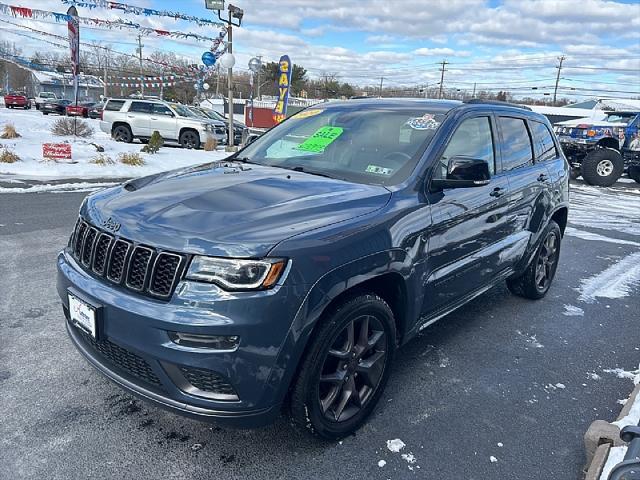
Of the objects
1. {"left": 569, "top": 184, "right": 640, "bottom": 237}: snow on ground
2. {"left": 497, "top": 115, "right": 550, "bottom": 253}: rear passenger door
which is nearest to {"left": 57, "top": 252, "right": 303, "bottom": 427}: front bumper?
{"left": 497, "top": 115, "right": 550, "bottom": 253}: rear passenger door

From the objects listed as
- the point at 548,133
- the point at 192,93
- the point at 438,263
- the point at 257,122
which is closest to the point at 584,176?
the point at 548,133

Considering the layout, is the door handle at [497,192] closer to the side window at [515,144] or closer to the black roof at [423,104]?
the side window at [515,144]

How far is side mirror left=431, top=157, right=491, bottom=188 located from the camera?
9.57 ft

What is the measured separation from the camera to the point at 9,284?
14.7ft

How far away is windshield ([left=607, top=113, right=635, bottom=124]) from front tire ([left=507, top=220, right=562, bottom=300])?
44.4ft

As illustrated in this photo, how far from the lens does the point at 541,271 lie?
498 cm

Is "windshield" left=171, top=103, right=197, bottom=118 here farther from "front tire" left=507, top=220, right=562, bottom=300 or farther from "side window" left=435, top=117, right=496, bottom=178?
"side window" left=435, top=117, right=496, bottom=178

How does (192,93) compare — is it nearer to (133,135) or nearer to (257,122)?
(257,122)

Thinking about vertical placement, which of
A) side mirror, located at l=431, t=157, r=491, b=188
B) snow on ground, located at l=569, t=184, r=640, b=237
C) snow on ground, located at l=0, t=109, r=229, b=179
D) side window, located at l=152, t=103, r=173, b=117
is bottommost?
snow on ground, located at l=569, t=184, r=640, b=237

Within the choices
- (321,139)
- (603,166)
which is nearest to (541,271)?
(321,139)

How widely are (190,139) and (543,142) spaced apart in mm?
15636

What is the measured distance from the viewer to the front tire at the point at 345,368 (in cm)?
233

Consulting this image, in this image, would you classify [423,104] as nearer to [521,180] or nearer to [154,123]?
[521,180]

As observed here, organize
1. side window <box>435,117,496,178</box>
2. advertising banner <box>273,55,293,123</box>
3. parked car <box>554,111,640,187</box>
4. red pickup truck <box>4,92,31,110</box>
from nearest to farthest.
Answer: side window <box>435,117,496,178</box>, parked car <box>554,111,640,187</box>, advertising banner <box>273,55,293,123</box>, red pickup truck <box>4,92,31,110</box>
